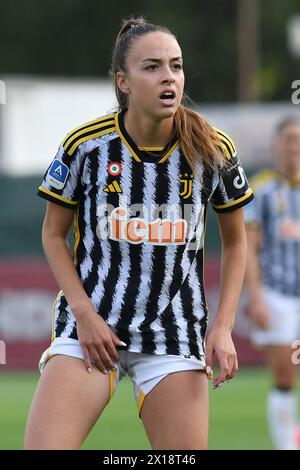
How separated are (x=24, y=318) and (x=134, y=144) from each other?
9385 millimetres

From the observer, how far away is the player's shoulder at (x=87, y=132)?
5.22m

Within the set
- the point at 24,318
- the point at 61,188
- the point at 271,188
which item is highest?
the point at 61,188

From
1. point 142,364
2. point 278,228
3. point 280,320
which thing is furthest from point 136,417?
point 142,364

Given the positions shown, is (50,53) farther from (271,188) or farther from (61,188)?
(61,188)

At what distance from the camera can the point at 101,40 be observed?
44750mm

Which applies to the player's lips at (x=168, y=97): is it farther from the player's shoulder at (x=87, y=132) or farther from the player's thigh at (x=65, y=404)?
the player's thigh at (x=65, y=404)

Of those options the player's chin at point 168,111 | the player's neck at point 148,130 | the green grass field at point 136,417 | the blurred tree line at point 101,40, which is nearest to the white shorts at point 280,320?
the green grass field at point 136,417

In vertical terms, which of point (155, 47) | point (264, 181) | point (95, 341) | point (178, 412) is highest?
point (155, 47)

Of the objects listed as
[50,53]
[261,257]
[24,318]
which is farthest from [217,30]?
[261,257]

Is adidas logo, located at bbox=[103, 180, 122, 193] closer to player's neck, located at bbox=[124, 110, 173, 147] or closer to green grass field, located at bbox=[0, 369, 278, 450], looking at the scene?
player's neck, located at bbox=[124, 110, 173, 147]

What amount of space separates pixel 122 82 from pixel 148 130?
238 millimetres

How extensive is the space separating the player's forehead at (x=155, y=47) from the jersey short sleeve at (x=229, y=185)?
402mm

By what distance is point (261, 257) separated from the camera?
10.1 m

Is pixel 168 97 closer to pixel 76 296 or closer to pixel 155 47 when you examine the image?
pixel 155 47
